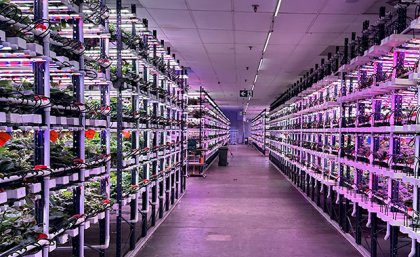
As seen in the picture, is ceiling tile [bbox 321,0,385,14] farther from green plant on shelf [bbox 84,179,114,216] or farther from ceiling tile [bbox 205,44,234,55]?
green plant on shelf [bbox 84,179,114,216]

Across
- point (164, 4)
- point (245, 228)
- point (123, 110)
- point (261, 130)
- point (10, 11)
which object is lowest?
point (245, 228)

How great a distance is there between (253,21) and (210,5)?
1.18 meters

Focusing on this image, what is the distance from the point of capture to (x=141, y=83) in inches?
220

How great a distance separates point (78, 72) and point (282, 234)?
4366mm

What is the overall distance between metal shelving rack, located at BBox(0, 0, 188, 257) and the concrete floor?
723mm

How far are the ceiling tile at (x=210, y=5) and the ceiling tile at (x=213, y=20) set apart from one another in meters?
0.22

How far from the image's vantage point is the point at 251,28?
7.60 metres

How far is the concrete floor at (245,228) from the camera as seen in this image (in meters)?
5.45

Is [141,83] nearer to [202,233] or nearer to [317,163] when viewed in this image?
[202,233]

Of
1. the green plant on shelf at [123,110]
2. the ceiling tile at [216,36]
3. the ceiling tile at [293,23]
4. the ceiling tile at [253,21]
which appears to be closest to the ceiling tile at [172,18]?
the ceiling tile at [216,36]

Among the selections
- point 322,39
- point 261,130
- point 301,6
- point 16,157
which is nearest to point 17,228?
point 16,157

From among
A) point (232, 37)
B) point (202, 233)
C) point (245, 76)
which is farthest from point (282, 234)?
point (245, 76)

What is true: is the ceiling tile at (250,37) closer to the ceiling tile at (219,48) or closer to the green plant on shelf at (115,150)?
the ceiling tile at (219,48)

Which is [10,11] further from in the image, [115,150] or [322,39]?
[322,39]
